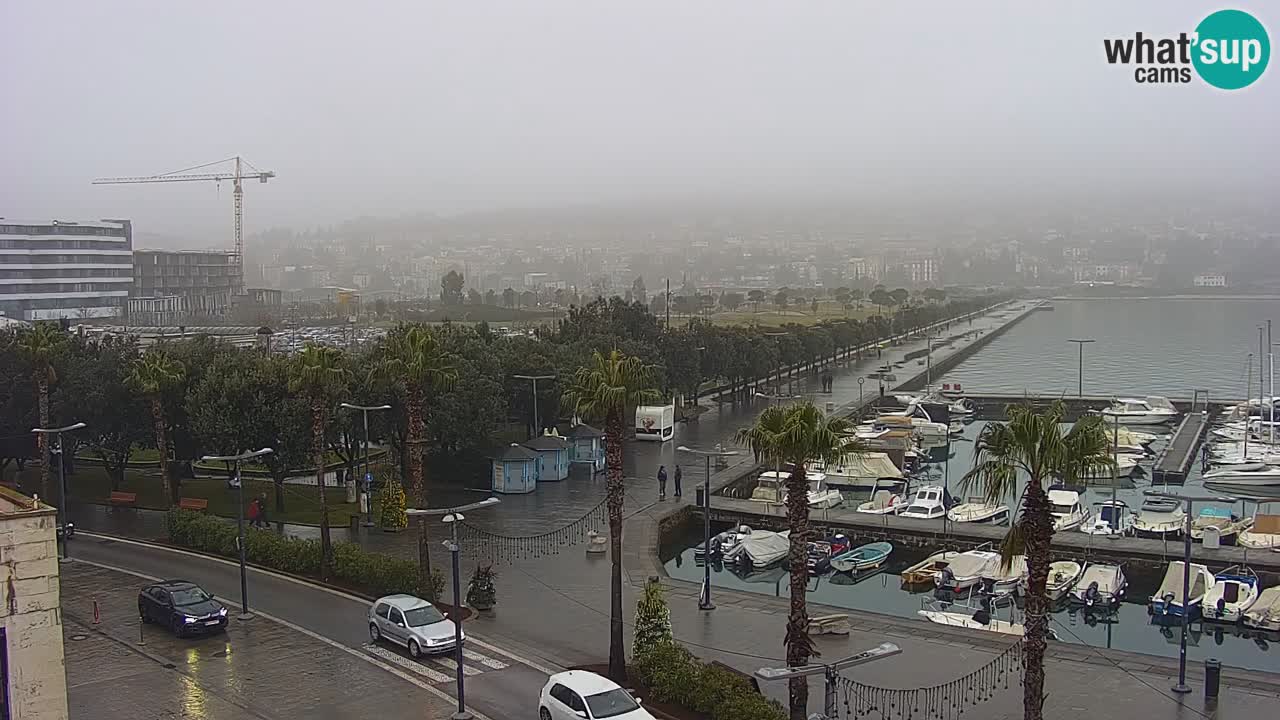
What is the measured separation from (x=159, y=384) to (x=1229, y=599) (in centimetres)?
3393

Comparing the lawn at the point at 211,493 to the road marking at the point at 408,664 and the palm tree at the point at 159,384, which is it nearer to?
the palm tree at the point at 159,384

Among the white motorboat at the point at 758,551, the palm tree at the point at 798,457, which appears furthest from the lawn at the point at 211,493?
the palm tree at the point at 798,457

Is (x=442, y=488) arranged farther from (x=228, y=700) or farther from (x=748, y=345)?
(x=748, y=345)

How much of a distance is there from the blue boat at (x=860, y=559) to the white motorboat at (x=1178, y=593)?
8289mm

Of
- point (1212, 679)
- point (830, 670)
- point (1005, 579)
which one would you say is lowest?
point (1005, 579)

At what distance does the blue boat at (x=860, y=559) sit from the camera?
117 ft

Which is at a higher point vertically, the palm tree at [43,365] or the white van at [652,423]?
the palm tree at [43,365]

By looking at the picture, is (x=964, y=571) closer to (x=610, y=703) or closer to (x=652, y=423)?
(x=610, y=703)

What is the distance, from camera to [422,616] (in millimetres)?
23688

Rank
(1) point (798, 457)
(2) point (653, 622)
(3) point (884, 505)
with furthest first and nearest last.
Result: 1. (3) point (884, 505)
2. (2) point (653, 622)
3. (1) point (798, 457)

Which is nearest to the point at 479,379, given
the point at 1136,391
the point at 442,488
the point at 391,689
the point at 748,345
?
the point at 442,488

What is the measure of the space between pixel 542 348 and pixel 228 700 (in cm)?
3883

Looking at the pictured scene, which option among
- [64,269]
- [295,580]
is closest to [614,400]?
[295,580]

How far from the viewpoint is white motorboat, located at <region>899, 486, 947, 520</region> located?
41.8 m
